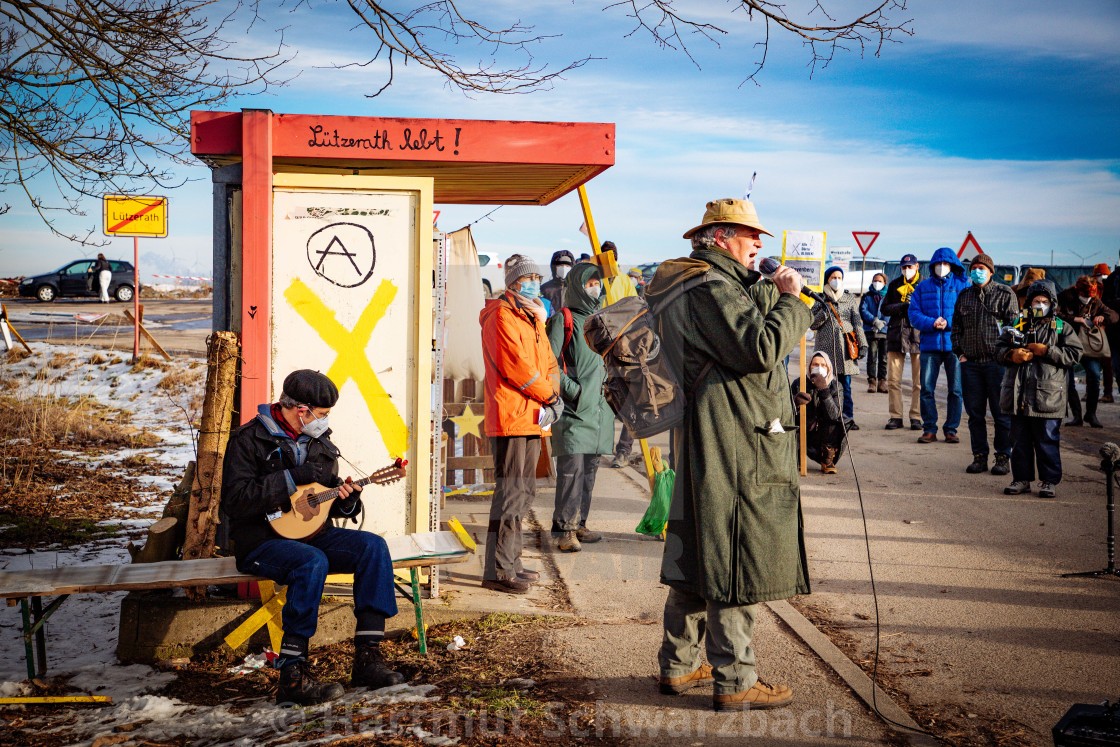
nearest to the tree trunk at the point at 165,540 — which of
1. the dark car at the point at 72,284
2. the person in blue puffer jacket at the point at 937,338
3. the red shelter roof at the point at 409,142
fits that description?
the red shelter roof at the point at 409,142

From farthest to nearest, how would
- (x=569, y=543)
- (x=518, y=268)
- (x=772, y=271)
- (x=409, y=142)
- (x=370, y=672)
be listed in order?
(x=772, y=271) < (x=569, y=543) < (x=518, y=268) < (x=409, y=142) < (x=370, y=672)

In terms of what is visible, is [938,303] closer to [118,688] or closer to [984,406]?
[984,406]

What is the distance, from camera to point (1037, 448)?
26.2 feet

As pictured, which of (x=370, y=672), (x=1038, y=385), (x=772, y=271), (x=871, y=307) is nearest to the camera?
(x=370, y=672)

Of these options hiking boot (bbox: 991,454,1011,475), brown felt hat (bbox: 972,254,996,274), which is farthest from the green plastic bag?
brown felt hat (bbox: 972,254,996,274)

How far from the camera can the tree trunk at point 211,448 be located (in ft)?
15.3

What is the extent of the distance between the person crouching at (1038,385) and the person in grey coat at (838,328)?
153 centimetres

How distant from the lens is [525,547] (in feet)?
21.8

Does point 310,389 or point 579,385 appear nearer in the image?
point 310,389

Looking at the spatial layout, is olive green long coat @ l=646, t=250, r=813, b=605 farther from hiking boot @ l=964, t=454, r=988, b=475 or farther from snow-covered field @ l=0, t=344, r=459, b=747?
hiking boot @ l=964, t=454, r=988, b=475

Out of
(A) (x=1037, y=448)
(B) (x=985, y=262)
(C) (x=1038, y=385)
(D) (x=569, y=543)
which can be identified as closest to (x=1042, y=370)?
(C) (x=1038, y=385)

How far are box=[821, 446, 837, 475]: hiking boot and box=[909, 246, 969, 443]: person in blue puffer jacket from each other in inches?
81.9

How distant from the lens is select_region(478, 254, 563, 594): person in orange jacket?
5582 millimetres

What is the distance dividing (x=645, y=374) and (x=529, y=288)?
224 centimetres
